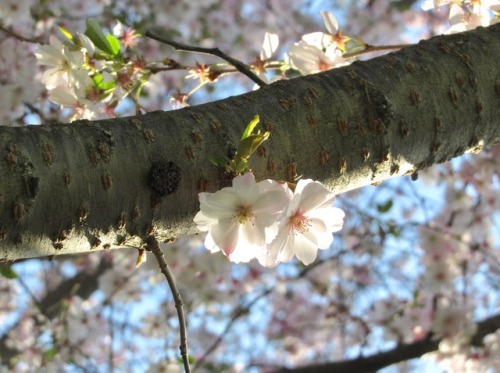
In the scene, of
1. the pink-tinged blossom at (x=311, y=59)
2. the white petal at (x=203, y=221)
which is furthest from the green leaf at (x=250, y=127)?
the pink-tinged blossom at (x=311, y=59)

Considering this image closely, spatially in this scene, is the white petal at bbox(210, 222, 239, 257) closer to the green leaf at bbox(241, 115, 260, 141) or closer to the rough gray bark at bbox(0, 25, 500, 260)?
the rough gray bark at bbox(0, 25, 500, 260)

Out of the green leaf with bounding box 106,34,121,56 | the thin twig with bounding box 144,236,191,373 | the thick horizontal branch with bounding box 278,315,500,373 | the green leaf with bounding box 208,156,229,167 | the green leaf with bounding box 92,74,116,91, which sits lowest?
the thin twig with bounding box 144,236,191,373

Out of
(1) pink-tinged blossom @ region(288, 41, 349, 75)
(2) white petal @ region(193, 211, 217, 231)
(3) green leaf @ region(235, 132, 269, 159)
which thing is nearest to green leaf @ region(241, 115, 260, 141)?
(3) green leaf @ region(235, 132, 269, 159)

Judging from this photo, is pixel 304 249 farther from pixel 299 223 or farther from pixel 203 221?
pixel 203 221

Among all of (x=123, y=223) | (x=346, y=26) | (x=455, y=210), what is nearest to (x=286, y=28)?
(x=346, y=26)

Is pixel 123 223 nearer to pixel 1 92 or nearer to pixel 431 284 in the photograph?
pixel 1 92

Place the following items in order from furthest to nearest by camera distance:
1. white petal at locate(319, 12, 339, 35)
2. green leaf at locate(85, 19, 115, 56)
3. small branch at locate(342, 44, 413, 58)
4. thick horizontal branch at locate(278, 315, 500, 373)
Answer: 1. thick horizontal branch at locate(278, 315, 500, 373)
2. white petal at locate(319, 12, 339, 35)
3. small branch at locate(342, 44, 413, 58)
4. green leaf at locate(85, 19, 115, 56)

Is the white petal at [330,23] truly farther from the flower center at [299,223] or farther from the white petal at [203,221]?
the white petal at [203,221]
